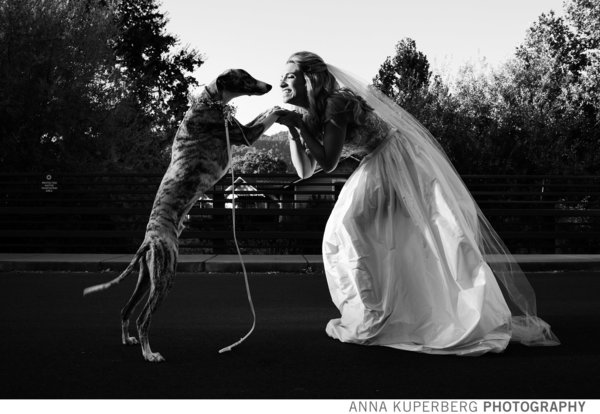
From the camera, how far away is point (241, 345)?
18.9ft

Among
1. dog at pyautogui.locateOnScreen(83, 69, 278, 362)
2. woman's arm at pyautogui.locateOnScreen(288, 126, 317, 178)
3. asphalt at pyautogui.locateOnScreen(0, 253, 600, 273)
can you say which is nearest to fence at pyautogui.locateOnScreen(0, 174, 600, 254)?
asphalt at pyautogui.locateOnScreen(0, 253, 600, 273)

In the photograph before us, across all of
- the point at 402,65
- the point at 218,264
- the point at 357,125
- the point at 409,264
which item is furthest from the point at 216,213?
the point at 402,65

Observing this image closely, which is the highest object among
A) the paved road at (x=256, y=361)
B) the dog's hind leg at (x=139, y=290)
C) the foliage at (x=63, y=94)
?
the foliage at (x=63, y=94)

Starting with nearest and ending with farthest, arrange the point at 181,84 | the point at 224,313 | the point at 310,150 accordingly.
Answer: the point at 310,150 → the point at 224,313 → the point at 181,84

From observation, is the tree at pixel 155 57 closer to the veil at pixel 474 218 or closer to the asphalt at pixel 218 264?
the asphalt at pixel 218 264

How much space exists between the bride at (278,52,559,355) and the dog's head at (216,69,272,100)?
297 millimetres

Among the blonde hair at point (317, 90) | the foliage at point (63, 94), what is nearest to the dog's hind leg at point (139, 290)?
the blonde hair at point (317, 90)

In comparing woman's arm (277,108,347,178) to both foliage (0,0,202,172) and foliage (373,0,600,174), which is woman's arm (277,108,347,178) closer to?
foliage (0,0,202,172)

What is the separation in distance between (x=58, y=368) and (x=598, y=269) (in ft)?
32.8

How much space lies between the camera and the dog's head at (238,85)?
487 cm

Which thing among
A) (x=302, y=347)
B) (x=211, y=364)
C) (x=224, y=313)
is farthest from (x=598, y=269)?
(x=211, y=364)

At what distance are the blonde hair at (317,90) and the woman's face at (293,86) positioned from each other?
3 centimetres

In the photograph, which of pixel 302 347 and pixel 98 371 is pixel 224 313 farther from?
pixel 98 371

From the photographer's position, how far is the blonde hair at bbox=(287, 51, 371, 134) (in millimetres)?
5480
